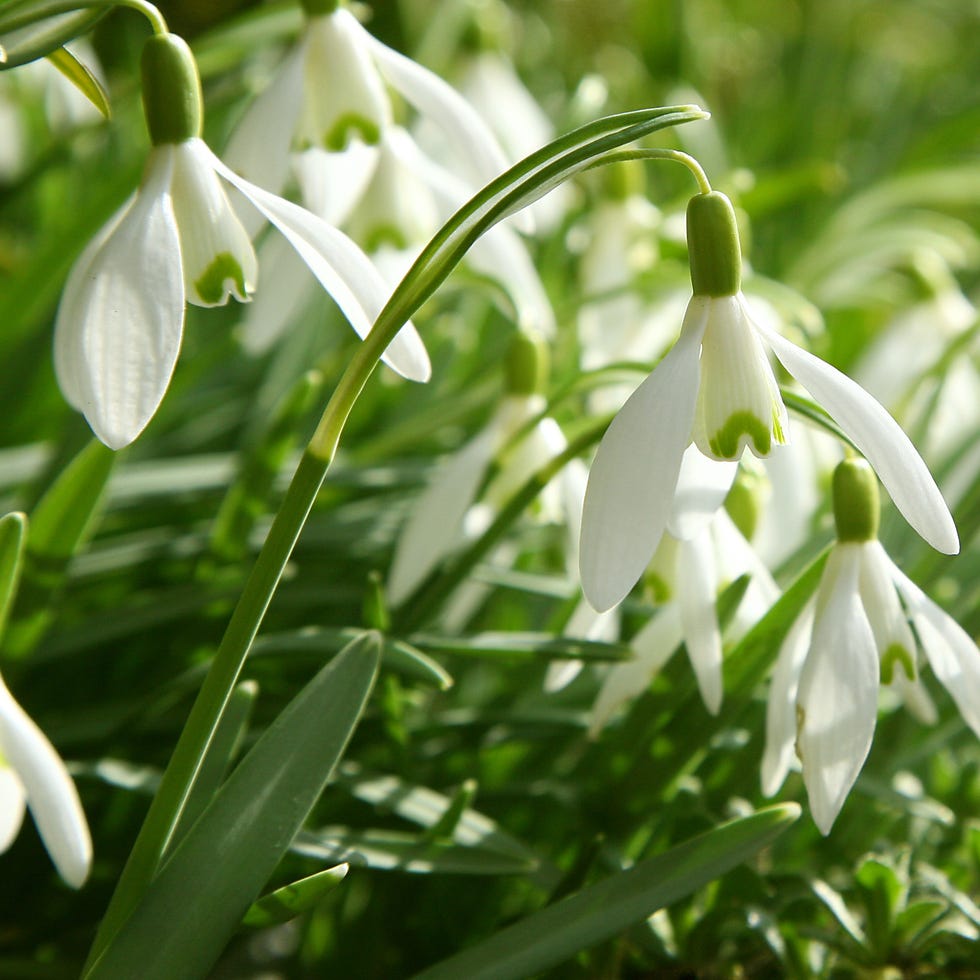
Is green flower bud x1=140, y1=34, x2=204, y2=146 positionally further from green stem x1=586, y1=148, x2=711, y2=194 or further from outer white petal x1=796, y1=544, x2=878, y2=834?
outer white petal x1=796, y1=544, x2=878, y2=834

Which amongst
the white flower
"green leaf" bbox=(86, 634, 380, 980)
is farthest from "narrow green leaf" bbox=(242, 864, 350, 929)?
the white flower

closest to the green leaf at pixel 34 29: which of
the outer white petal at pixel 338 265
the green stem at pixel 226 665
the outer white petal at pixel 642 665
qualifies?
the outer white petal at pixel 338 265

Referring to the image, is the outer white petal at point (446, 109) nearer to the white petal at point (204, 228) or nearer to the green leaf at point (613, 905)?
the white petal at point (204, 228)

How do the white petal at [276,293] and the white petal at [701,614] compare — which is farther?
the white petal at [276,293]

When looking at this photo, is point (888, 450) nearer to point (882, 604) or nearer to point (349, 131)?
point (882, 604)

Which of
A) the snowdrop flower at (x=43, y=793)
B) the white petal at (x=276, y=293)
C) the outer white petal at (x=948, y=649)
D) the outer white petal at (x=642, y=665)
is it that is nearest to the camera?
the snowdrop flower at (x=43, y=793)

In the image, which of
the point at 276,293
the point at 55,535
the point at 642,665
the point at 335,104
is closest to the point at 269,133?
the point at 335,104
